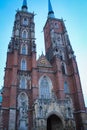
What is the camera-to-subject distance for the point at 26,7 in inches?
1773

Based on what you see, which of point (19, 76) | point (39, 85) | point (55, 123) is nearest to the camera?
point (55, 123)

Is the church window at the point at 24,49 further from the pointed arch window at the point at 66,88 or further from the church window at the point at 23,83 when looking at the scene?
the pointed arch window at the point at 66,88

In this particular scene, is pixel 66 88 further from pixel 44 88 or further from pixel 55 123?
pixel 55 123

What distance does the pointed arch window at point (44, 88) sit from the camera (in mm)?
28523

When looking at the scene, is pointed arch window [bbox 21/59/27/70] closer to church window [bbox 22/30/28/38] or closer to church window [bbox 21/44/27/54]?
church window [bbox 21/44/27/54]

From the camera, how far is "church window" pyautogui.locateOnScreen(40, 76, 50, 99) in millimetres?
28544

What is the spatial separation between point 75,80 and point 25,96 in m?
10.2

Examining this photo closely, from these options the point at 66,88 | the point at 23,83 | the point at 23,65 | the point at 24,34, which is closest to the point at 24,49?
the point at 23,65

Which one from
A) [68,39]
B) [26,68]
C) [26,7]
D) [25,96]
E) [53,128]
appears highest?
[26,7]

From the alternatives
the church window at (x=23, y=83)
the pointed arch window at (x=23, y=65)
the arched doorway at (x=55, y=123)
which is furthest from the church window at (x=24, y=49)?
the arched doorway at (x=55, y=123)

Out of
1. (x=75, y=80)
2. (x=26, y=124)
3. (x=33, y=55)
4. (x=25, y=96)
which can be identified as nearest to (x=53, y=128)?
(x=26, y=124)

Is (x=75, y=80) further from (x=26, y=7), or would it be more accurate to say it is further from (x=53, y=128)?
(x=26, y=7)

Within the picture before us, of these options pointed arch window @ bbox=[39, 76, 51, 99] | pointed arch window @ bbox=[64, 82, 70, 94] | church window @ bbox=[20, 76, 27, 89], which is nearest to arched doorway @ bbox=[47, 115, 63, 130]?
pointed arch window @ bbox=[39, 76, 51, 99]

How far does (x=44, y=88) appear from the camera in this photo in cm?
2944
